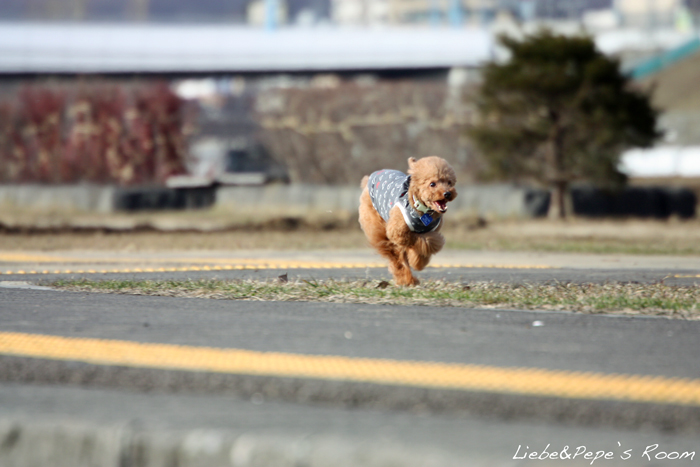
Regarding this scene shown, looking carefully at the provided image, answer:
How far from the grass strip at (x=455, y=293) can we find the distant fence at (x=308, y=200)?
1402 centimetres

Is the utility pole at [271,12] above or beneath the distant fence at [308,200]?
above

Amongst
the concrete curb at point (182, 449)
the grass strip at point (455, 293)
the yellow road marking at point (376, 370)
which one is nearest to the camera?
the concrete curb at point (182, 449)

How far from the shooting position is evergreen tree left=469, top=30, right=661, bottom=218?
2131 centimetres

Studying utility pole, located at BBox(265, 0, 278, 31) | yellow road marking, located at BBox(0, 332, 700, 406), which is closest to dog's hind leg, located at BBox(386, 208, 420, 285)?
yellow road marking, located at BBox(0, 332, 700, 406)

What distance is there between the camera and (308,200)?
23828 mm

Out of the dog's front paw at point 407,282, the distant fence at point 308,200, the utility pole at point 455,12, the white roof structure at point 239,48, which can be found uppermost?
the utility pole at point 455,12

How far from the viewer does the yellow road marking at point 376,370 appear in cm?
400

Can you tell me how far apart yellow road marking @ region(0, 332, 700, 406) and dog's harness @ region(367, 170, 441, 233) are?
3304 millimetres

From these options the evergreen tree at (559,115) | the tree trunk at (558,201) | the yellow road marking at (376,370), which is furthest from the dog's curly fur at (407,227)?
the evergreen tree at (559,115)

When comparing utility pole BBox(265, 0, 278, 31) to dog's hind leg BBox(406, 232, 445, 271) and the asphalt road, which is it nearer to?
dog's hind leg BBox(406, 232, 445, 271)

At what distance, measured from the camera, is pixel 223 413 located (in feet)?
12.3

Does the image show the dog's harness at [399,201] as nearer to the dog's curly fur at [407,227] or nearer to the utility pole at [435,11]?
the dog's curly fur at [407,227]

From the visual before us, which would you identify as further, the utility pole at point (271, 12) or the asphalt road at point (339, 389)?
the utility pole at point (271, 12)

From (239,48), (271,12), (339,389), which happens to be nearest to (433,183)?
(339,389)
